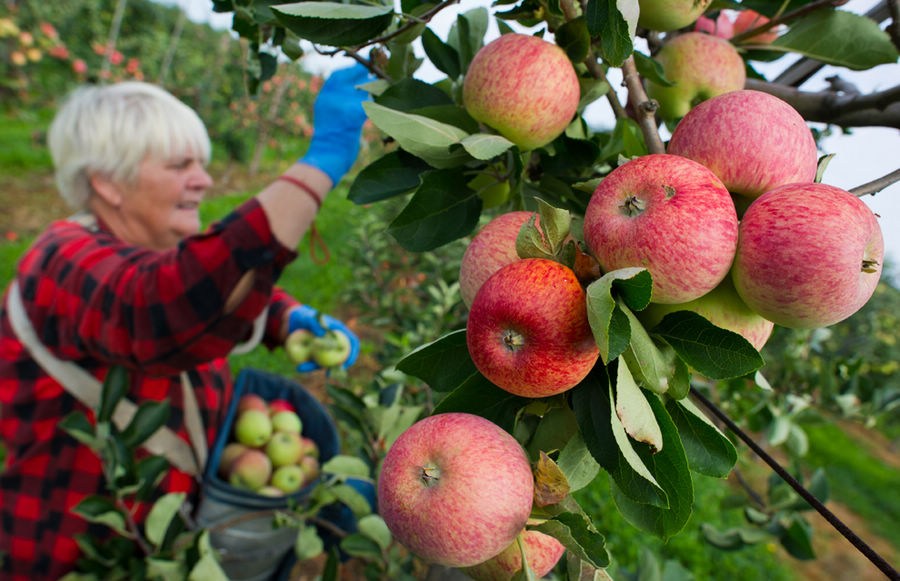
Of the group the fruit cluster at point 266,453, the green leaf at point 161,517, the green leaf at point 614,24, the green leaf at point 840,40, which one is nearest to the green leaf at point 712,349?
the green leaf at point 614,24

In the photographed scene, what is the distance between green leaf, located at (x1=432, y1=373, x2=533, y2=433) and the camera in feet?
1.75

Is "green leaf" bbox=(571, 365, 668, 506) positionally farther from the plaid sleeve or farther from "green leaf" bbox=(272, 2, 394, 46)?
the plaid sleeve

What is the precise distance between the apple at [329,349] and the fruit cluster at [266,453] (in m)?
0.28

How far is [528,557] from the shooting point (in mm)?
502

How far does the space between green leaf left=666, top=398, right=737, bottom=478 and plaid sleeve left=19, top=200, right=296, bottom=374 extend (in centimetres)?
132

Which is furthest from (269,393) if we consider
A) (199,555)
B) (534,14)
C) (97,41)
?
(97,41)

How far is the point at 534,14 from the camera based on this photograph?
0.65m

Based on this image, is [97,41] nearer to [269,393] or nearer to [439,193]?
[269,393]

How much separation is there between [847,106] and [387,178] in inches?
22.6

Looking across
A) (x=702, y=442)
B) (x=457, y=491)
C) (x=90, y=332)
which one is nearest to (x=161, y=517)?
(x=90, y=332)

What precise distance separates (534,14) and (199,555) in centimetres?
120

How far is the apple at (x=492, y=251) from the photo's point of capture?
52 centimetres

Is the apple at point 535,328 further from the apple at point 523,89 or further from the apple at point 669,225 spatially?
the apple at point 523,89

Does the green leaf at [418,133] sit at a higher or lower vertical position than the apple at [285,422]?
higher
